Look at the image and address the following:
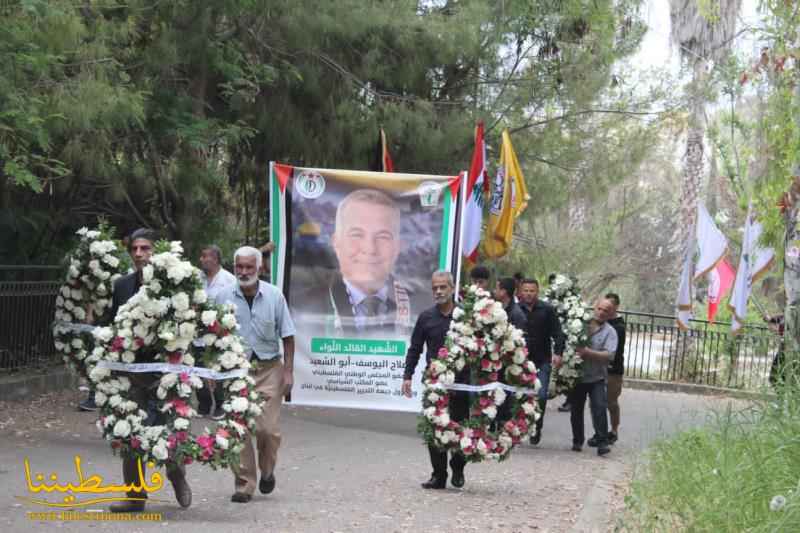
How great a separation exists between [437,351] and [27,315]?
800 cm

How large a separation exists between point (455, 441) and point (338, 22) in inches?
331

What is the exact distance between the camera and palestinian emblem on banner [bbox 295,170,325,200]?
1552cm

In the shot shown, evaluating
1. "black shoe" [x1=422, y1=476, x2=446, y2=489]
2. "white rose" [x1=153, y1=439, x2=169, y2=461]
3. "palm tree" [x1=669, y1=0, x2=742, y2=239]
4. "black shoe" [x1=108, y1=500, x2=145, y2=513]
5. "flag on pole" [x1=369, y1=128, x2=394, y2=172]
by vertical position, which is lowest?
"black shoe" [x1=422, y1=476, x2=446, y2=489]

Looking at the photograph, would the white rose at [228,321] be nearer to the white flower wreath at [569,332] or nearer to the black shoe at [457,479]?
the black shoe at [457,479]

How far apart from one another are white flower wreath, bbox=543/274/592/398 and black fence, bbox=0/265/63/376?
6.69m

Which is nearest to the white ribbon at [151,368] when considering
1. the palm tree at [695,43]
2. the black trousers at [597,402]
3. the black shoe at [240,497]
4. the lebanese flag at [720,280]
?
the black shoe at [240,497]

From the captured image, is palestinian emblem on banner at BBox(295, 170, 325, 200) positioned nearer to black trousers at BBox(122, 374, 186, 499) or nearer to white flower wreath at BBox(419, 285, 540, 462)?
white flower wreath at BBox(419, 285, 540, 462)

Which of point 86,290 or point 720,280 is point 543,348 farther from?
point 720,280

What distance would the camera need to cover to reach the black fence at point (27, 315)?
16.9 m

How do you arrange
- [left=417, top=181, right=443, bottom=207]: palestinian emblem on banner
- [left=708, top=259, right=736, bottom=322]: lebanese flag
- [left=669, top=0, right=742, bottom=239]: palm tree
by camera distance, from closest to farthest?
[left=417, top=181, right=443, bottom=207]: palestinian emblem on banner, [left=708, top=259, right=736, bottom=322]: lebanese flag, [left=669, top=0, right=742, bottom=239]: palm tree

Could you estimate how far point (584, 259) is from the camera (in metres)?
33.8

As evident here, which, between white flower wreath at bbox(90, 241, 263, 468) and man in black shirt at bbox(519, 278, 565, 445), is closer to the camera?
white flower wreath at bbox(90, 241, 263, 468)

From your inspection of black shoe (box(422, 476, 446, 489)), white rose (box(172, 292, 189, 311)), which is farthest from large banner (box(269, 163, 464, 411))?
white rose (box(172, 292, 189, 311))

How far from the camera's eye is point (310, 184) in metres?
15.5
